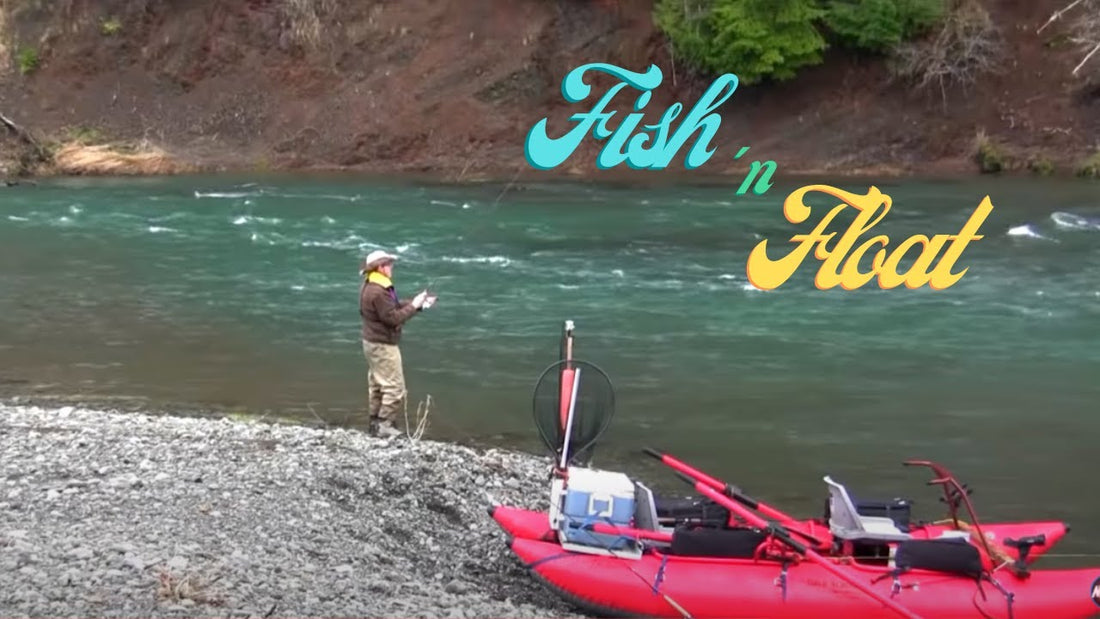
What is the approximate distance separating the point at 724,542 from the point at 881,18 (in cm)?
3208

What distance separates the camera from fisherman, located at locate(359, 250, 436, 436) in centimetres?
1089

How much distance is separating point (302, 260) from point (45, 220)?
7236 millimetres

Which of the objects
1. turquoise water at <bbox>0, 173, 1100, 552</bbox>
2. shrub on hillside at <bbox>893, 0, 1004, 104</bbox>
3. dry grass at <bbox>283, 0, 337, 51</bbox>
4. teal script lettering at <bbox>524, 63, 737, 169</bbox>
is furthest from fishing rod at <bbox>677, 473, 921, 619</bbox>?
dry grass at <bbox>283, 0, 337, 51</bbox>

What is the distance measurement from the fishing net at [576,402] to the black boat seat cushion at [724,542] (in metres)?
1.02

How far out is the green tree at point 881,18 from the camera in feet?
121

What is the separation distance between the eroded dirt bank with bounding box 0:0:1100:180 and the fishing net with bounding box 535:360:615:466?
86.3 feet

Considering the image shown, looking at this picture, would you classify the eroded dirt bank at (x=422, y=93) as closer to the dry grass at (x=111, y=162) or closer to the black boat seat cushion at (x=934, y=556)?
the dry grass at (x=111, y=162)

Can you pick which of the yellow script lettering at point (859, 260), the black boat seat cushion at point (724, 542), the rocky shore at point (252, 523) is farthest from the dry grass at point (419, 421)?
the yellow script lettering at point (859, 260)

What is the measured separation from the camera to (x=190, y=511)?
8.16 meters

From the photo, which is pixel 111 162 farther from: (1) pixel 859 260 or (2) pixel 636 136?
(1) pixel 859 260

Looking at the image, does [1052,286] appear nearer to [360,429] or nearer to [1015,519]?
[1015,519]

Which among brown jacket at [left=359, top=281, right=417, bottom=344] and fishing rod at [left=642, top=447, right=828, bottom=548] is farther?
brown jacket at [left=359, top=281, right=417, bottom=344]

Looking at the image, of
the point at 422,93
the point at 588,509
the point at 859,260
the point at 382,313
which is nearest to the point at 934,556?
the point at 588,509

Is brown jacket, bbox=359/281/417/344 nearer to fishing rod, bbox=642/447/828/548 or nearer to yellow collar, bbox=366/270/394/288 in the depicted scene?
yellow collar, bbox=366/270/394/288
